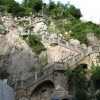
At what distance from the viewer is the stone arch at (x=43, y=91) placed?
31688 millimetres

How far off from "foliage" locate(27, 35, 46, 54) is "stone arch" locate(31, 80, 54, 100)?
259 inches

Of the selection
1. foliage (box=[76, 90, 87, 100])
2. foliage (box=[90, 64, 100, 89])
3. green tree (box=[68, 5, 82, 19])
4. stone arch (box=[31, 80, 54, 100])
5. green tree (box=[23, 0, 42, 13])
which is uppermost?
green tree (box=[23, 0, 42, 13])

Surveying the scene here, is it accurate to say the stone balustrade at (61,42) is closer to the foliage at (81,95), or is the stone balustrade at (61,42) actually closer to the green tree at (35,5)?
the foliage at (81,95)

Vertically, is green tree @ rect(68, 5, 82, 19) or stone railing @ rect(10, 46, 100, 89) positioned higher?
green tree @ rect(68, 5, 82, 19)

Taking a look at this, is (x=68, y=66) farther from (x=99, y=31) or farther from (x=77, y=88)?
(x=99, y=31)

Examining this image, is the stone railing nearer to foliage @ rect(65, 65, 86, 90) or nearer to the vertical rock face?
foliage @ rect(65, 65, 86, 90)

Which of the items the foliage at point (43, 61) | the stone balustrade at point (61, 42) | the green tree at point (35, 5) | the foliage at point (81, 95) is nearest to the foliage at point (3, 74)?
the foliage at point (43, 61)

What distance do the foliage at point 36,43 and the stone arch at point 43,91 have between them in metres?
6.58

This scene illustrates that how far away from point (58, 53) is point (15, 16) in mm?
14747

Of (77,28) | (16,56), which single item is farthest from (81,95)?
(77,28)

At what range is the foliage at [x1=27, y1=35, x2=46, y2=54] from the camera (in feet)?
125

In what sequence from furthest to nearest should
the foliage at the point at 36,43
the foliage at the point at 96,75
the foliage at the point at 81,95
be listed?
the foliage at the point at 36,43 < the foliage at the point at 96,75 < the foliage at the point at 81,95

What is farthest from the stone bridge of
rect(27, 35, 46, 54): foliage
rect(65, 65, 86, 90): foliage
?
rect(27, 35, 46, 54): foliage

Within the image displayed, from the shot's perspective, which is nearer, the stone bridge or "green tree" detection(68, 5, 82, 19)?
the stone bridge
